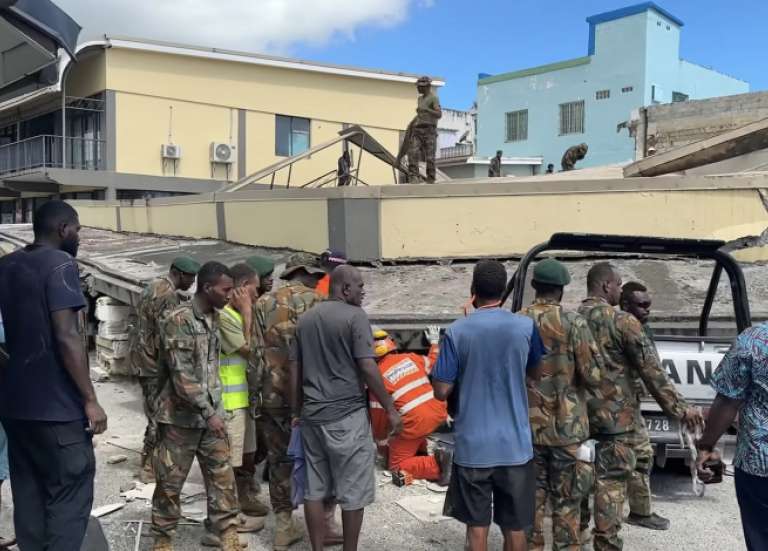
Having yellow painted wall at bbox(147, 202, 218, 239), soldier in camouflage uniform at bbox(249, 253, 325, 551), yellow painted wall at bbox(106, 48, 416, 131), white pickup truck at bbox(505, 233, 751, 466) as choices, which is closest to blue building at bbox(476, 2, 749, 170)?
yellow painted wall at bbox(106, 48, 416, 131)

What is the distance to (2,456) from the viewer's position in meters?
3.92

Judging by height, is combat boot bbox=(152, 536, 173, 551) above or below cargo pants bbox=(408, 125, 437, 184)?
below

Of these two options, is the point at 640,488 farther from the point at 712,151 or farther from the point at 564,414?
the point at 712,151

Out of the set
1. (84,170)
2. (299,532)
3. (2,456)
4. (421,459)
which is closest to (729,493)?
(421,459)

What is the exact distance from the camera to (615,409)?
3.63 metres

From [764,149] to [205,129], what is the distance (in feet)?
60.9

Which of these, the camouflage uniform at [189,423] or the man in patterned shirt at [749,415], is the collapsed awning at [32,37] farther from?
the man in patterned shirt at [749,415]

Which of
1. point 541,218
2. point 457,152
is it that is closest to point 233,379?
point 541,218

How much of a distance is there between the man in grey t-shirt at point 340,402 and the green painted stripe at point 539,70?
3158cm

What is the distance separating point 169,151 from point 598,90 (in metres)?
19.2

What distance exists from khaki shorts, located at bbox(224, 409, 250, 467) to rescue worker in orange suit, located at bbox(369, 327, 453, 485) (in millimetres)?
1066

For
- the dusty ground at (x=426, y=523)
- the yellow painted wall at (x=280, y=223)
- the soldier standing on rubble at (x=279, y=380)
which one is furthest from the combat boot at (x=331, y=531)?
the yellow painted wall at (x=280, y=223)

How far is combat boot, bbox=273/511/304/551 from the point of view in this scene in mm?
3895

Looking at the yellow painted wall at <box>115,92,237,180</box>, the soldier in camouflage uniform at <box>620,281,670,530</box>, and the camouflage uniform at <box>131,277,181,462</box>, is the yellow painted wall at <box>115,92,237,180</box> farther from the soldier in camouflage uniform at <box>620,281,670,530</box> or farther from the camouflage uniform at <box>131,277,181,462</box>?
the soldier in camouflage uniform at <box>620,281,670,530</box>
